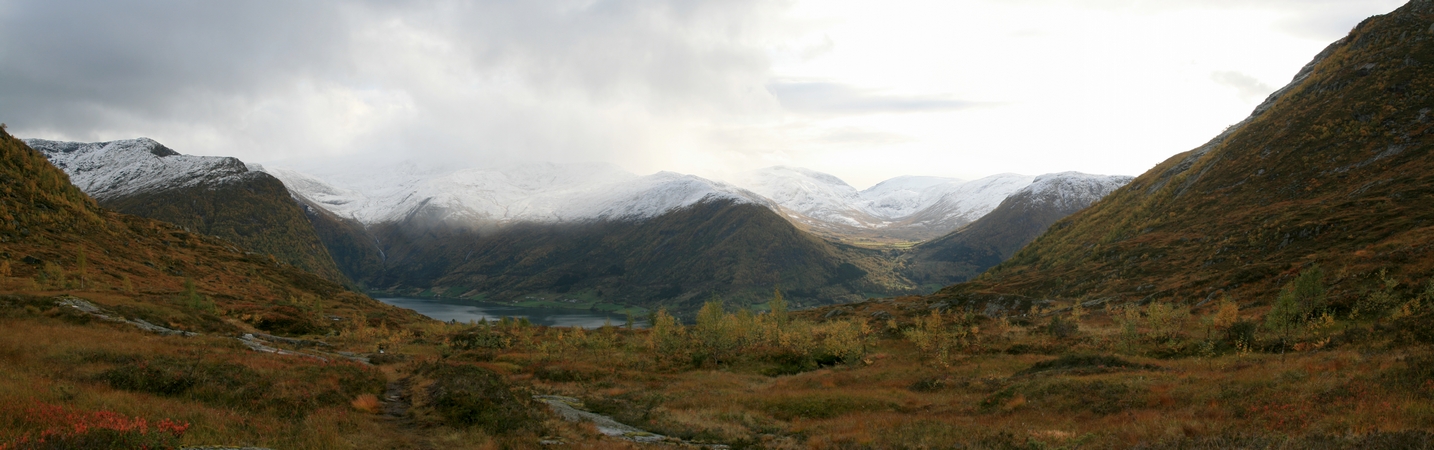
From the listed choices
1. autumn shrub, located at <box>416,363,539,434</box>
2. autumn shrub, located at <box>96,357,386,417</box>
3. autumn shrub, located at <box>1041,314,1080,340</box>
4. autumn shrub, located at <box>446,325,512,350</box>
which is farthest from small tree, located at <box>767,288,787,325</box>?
autumn shrub, located at <box>96,357,386,417</box>

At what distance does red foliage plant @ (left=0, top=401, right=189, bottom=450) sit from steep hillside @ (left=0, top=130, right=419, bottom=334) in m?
40.5

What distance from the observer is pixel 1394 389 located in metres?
19.7

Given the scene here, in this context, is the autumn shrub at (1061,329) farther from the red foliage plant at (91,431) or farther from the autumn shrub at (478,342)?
the red foliage plant at (91,431)

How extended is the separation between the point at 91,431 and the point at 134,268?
12088 centimetres

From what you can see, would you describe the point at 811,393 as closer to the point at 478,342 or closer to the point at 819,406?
the point at 819,406

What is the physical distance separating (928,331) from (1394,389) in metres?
41.0

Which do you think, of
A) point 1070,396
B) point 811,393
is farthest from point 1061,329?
point 1070,396

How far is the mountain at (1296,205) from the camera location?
6706cm

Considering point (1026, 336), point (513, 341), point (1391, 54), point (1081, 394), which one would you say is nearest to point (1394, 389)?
point (1081, 394)

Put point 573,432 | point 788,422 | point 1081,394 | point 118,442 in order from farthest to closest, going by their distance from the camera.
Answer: point 788,422, point 1081,394, point 573,432, point 118,442

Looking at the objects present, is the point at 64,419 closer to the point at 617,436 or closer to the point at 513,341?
the point at 617,436

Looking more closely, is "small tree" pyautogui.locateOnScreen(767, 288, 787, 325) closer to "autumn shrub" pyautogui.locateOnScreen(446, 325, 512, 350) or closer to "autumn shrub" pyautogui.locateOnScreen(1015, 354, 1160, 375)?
"autumn shrub" pyautogui.locateOnScreen(446, 325, 512, 350)

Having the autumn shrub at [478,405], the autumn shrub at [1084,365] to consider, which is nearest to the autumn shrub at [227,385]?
the autumn shrub at [478,405]

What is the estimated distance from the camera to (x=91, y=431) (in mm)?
12539
